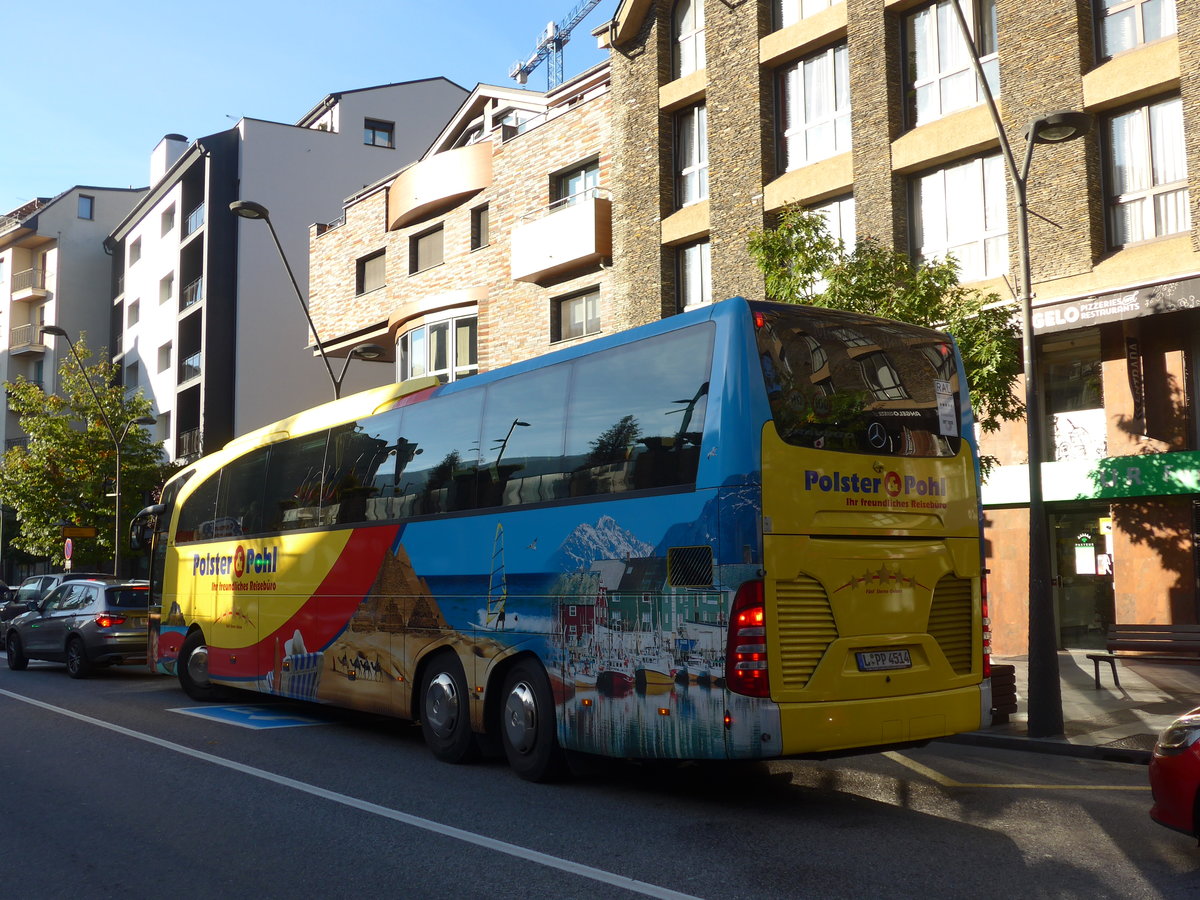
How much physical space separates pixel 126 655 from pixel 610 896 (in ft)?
48.6

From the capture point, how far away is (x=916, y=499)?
8.10 meters

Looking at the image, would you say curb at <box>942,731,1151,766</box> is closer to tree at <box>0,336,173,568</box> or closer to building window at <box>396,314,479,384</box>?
building window at <box>396,314,479,384</box>

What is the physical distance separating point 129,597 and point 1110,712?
574 inches

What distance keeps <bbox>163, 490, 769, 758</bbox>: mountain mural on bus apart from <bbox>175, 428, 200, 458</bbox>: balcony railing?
3697cm

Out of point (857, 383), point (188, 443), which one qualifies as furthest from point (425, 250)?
point (857, 383)

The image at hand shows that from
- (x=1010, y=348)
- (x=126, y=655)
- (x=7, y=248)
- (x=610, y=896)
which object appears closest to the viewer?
(x=610, y=896)

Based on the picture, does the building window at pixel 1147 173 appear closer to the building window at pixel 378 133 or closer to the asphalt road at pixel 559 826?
the asphalt road at pixel 559 826

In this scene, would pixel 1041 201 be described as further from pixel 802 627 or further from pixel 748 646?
pixel 748 646

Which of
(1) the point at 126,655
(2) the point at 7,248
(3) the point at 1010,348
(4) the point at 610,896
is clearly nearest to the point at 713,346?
(4) the point at 610,896

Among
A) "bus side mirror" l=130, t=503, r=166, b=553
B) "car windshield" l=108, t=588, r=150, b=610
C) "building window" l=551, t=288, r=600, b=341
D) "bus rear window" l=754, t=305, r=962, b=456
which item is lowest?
"car windshield" l=108, t=588, r=150, b=610

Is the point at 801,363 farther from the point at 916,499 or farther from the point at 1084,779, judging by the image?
the point at 1084,779

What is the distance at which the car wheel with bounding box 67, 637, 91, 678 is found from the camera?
60.7 ft

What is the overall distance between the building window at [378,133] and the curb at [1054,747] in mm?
43023

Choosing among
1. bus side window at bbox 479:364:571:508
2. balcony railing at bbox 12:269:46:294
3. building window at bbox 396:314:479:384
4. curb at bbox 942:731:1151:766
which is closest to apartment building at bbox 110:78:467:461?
building window at bbox 396:314:479:384
